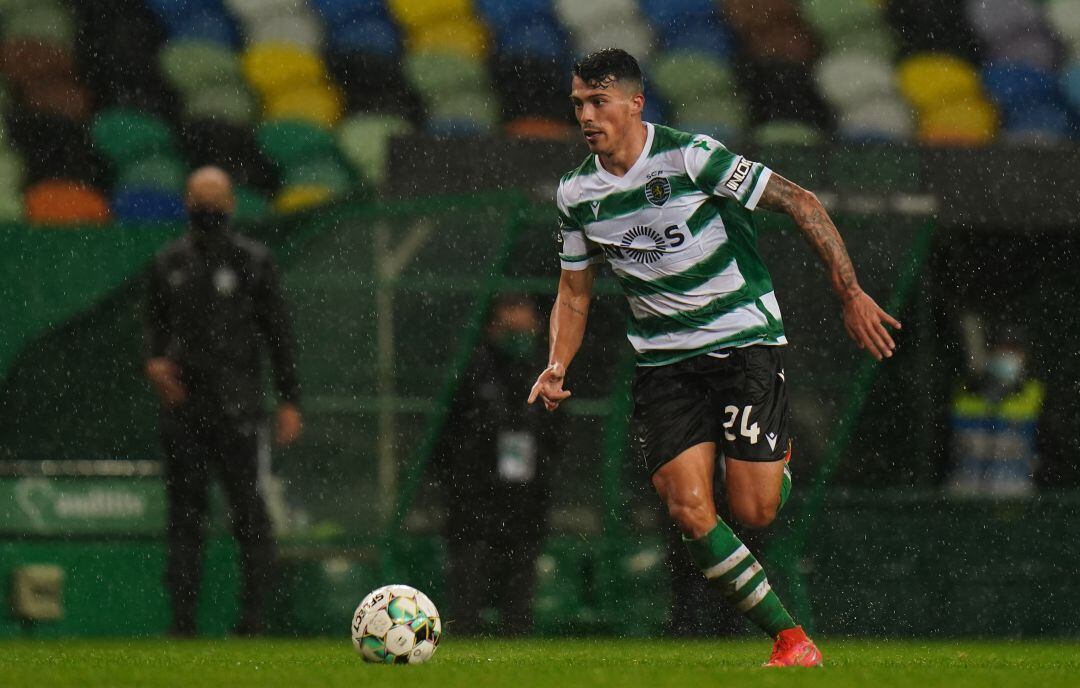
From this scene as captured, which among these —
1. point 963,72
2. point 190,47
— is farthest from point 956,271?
point 190,47

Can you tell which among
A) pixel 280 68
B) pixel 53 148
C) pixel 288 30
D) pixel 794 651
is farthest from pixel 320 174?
pixel 794 651

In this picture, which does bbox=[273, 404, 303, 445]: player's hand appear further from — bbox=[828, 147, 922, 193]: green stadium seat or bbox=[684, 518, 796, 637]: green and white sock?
bbox=[684, 518, 796, 637]: green and white sock

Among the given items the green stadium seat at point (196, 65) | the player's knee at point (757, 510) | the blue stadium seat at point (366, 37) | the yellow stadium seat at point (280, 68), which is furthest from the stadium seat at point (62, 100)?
the player's knee at point (757, 510)

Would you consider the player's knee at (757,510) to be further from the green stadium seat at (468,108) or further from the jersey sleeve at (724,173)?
the green stadium seat at (468,108)

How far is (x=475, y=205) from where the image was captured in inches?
371

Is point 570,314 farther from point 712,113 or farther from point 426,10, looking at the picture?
point 426,10

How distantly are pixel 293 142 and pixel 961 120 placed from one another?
558 cm

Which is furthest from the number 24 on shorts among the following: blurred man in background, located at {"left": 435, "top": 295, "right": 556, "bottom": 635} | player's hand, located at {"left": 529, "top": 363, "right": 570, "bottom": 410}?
blurred man in background, located at {"left": 435, "top": 295, "right": 556, "bottom": 635}

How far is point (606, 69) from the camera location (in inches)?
241

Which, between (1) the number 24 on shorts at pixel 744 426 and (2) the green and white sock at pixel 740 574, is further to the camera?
(1) the number 24 on shorts at pixel 744 426

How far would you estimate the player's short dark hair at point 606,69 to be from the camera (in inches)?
241

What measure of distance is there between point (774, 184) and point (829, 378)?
3.82 metres

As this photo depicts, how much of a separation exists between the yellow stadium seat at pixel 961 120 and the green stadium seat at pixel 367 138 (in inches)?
170

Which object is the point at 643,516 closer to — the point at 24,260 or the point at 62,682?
the point at 24,260
